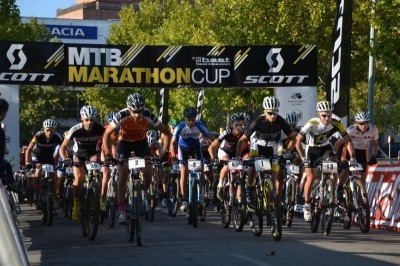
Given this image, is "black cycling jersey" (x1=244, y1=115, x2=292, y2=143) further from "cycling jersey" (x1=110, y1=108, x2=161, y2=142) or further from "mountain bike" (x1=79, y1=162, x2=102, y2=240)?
"mountain bike" (x1=79, y1=162, x2=102, y2=240)

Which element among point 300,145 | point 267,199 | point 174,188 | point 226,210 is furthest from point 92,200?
point 174,188

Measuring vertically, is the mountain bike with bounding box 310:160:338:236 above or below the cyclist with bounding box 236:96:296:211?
below

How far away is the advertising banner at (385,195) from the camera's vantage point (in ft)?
45.3

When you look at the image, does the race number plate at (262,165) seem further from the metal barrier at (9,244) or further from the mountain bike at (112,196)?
the metal barrier at (9,244)

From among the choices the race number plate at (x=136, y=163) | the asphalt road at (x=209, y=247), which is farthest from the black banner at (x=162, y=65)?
the race number plate at (x=136, y=163)

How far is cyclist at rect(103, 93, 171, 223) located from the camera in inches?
451

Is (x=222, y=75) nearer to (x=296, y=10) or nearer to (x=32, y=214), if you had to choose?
(x=32, y=214)

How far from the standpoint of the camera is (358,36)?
35406 millimetres

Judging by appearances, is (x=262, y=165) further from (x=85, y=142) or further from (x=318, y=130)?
(x=85, y=142)

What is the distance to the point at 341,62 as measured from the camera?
2114cm

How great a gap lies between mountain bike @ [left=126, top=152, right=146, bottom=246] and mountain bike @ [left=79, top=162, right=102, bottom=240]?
0.69 meters

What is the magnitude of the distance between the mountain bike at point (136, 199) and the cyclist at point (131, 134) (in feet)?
0.76

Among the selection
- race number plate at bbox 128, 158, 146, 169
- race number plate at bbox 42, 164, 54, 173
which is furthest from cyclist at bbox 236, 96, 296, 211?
race number plate at bbox 42, 164, 54, 173

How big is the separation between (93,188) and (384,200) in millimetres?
4871
